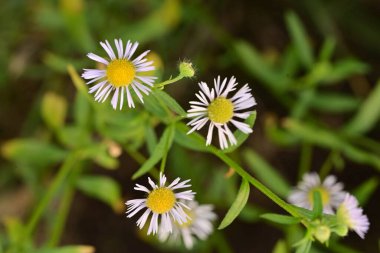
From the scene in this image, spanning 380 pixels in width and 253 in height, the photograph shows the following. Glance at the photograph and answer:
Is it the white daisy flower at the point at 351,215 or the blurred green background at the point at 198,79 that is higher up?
the blurred green background at the point at 198,79

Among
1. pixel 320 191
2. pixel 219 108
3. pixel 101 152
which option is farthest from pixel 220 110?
pixel 101 152

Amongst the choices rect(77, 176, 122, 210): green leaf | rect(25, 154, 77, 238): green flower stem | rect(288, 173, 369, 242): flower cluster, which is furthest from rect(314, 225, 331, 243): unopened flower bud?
rect(77, 176, 122, 210): green leaf

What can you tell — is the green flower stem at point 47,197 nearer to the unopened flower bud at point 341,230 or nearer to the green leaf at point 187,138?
the green leaf at point 187,138

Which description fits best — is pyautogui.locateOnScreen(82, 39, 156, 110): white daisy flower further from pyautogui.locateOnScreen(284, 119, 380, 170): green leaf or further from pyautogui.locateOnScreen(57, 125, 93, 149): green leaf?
pyautogui.locateOnScreen(284, 119, 380, 170): green leaf

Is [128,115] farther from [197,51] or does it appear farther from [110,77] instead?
[197,51]

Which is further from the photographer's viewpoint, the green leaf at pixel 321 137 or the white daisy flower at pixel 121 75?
the green leaf at pixel 321 137

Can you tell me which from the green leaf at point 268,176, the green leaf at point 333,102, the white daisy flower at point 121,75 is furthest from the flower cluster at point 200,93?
the green leaf at point 333,102
